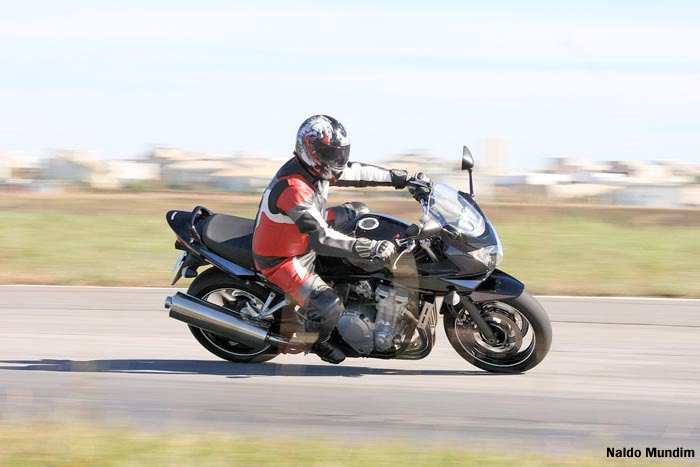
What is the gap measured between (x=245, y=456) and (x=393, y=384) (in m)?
2.04

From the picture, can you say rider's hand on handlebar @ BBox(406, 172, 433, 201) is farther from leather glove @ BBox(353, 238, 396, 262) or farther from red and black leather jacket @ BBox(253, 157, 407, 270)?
leather glove @ BBox(353, 238, 396, 262)

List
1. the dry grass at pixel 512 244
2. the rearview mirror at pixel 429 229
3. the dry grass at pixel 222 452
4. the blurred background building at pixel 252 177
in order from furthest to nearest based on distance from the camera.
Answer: the blurred background building at pixel 252 177
the dry grass at pixel 512 244
the rearview mirror at pixel 429 229
the dry grass at pixel 222 452

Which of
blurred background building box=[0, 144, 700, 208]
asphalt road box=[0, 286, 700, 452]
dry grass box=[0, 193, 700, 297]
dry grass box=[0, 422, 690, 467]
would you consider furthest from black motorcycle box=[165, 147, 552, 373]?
blurred background building box=[0, 144, 700, 208]

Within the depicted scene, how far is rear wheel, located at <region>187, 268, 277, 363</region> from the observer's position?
7.44 meters

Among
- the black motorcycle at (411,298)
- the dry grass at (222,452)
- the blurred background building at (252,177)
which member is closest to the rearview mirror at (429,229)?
the black motorcycle at (411,298)

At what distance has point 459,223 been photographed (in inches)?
271

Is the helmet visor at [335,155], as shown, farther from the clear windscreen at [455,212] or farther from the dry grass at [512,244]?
the dry grass at [512,244]

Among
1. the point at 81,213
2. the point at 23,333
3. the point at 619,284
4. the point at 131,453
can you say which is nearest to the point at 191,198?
the point at 81,213

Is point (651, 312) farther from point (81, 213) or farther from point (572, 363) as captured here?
point (81, 213)

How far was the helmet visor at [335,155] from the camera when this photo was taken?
6.83m

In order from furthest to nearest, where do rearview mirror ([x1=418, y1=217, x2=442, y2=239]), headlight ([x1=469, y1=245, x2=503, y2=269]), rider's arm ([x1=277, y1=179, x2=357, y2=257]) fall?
1. headlight ([x1=469, y1=245, x2=503, y2=269])
2. rider's arm ([x1=277, y1=179, x2=357, y2=257])
3. rearview mirror ([x1=418, y1=217, x2=442, y2=239])

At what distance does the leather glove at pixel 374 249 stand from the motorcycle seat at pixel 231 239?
929 millimetres

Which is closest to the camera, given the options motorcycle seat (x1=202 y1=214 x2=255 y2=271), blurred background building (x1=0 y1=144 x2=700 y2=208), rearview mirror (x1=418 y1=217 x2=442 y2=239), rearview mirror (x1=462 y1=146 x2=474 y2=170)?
rearview mirror (x1=418 y1=217 x2=442 y2=239)

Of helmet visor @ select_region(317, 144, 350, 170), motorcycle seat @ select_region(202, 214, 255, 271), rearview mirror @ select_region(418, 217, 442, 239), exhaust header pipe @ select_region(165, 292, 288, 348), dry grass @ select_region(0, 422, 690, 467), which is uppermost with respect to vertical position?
helmet visor @ select_region(317, 144, 350, 170)
